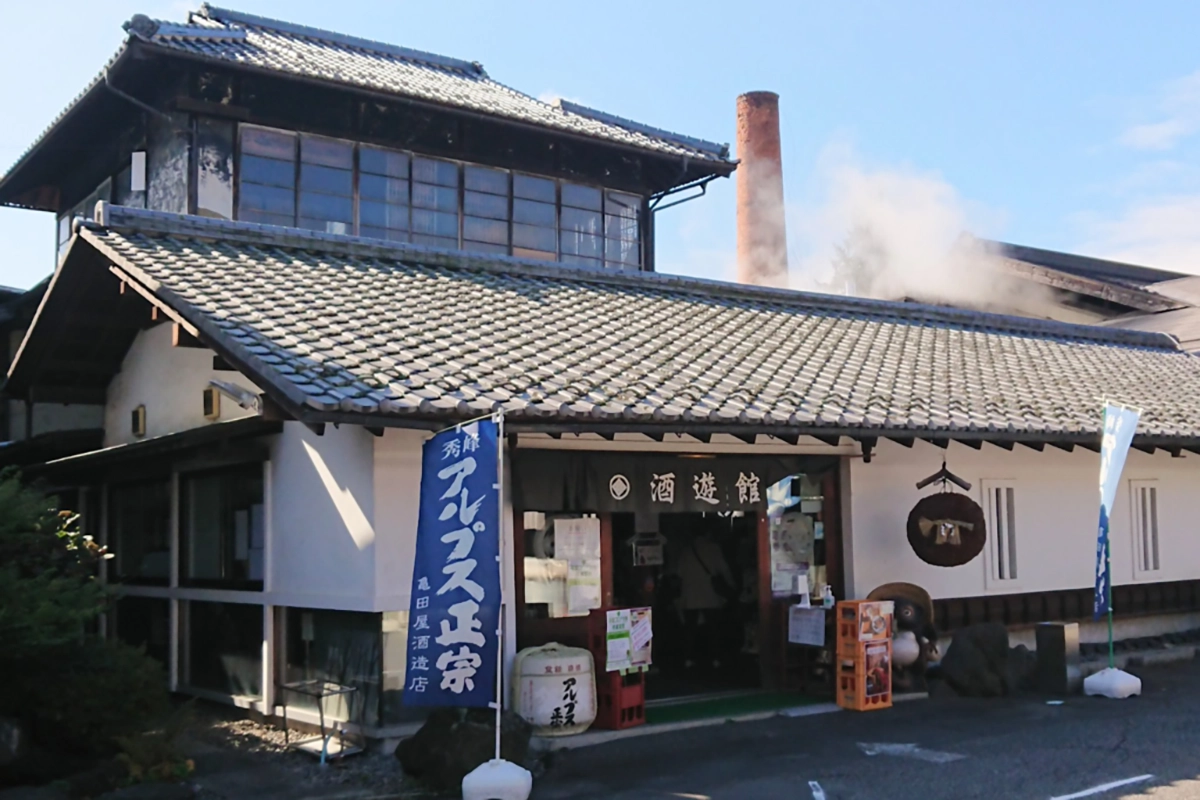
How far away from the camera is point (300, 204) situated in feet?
51.2

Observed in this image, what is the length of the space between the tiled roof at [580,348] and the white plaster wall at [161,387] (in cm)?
126

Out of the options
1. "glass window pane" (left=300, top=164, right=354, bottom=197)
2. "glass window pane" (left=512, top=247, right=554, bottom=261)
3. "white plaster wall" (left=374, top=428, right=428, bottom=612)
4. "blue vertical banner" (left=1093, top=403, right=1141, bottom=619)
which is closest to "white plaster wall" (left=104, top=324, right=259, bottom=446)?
"white plaster wall" (left=374, top=428, right=428, bottom=612)

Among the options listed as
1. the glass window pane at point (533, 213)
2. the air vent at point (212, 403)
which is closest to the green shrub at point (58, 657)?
the air vent at point (212, 403)

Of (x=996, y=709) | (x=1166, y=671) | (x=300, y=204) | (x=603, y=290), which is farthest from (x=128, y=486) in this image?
(x=1166, y=671)

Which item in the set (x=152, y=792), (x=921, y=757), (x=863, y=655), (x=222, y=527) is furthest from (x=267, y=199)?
(x=921, y=757)

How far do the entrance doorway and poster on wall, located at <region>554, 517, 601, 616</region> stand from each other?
2.47 meters

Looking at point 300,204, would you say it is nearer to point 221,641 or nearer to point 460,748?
point 221,641

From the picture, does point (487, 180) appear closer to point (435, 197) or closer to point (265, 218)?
point (435, 197)

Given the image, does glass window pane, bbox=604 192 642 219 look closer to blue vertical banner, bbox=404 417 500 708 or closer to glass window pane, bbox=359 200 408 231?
glass window pane, bbox=359 200 408 231

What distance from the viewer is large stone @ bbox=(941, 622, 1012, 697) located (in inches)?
453

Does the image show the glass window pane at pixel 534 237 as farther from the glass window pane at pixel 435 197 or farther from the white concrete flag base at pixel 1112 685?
the white concrete flag base at pixel 1112 685

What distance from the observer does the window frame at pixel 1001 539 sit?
43.5 ft

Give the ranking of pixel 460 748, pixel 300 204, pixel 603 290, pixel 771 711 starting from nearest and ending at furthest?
pixel 460 748 → pixel 771 711 → pixel 603 290 → pixel 300 204

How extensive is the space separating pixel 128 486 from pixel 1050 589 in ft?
37.0
